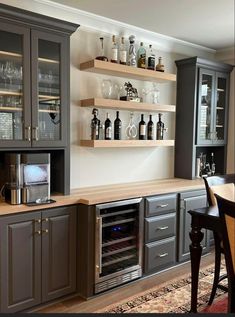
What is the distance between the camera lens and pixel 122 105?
3.31 metres

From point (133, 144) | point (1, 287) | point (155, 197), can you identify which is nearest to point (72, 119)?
point (133, 144)

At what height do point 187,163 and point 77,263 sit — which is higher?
point 187,163

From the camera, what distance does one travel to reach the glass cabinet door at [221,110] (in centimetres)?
432

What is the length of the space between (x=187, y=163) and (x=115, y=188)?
1228 mm

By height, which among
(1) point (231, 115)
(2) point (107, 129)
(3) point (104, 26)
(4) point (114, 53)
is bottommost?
(2) point (107, 129)

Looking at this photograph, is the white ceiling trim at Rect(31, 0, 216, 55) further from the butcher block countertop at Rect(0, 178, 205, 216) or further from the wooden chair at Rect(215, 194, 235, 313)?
the wooden chair at Rect(215, 194, 235, 313)

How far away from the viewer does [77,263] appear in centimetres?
280

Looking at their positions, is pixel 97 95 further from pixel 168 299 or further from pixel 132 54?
pixel 168 299

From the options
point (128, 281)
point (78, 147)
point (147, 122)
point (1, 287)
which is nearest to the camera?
point (1, 287)

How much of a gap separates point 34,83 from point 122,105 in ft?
3.36

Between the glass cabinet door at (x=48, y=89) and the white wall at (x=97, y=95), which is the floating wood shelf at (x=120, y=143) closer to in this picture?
the white wall at (x=97, y=95)

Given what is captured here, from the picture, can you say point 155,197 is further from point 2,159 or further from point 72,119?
point 2,159

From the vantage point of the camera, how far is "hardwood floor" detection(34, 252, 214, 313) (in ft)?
8.59

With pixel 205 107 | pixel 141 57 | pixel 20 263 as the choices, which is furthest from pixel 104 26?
pixel 20 263
